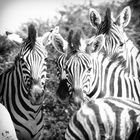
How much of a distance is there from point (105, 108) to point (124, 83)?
45 cm

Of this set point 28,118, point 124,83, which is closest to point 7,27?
point 28,118

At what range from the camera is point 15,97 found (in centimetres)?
208

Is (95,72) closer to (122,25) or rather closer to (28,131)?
(122,25)

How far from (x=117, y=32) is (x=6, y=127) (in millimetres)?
777

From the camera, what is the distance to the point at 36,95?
194 cm

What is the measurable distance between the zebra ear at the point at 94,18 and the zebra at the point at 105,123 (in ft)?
1.92

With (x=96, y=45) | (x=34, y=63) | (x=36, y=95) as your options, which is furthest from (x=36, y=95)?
(x=96, y=45)

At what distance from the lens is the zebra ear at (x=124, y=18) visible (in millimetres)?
2119

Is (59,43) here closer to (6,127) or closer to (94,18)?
(94,18)

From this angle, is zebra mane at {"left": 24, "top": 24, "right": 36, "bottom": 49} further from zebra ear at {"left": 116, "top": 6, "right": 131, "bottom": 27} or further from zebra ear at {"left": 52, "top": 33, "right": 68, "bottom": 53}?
zebra ear at {"left": 116, "top": 6, "right": 131, "bottom": 27}

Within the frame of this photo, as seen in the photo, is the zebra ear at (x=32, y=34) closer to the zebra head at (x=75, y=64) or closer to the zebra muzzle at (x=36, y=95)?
the zebra head at (x=75, y=64)

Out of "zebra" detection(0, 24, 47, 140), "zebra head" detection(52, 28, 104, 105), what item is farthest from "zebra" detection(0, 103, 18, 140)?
"zebra head" detection(52, 28, 104, 105)

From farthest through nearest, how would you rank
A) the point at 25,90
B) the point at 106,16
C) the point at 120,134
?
the point at 106,16 < the point at 25,90 < the point at 120,134

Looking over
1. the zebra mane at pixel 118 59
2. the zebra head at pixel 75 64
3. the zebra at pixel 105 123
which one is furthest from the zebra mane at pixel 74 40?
the zebra at pixel 105 123
